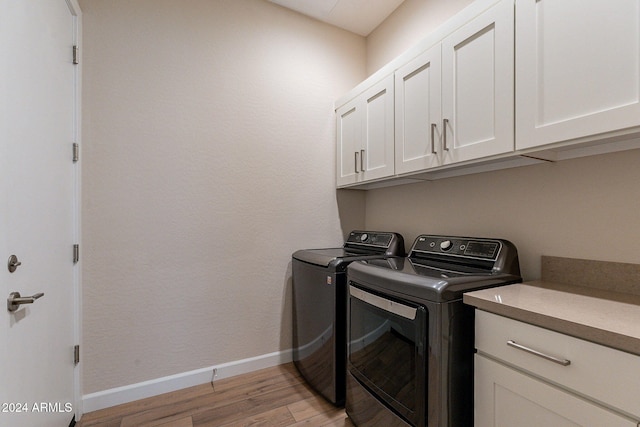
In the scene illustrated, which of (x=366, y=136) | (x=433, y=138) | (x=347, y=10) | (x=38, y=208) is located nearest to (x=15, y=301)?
(x=38, y=208)

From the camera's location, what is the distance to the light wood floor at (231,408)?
1.68 m

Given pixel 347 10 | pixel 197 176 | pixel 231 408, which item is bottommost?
pixel 231 408

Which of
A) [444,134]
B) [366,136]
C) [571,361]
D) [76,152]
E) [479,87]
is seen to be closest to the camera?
[571,361]

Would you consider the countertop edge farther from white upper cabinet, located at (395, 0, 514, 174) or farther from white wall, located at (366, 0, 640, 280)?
white upper cabinet, located at (395, 0, 514, 174)

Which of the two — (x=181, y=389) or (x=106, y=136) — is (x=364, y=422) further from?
(x=106, y=136)

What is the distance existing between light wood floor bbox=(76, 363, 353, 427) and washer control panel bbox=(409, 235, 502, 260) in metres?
1.13

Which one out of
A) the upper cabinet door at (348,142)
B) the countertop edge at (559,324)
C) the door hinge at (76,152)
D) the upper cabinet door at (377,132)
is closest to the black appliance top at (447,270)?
the countertop edge at (559,324)

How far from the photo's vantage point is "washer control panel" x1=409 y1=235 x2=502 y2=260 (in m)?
1.50

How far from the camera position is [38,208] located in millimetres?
1249

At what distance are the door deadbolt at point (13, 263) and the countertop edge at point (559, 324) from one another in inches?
Result: 66.1

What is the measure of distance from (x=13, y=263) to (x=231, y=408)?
4.59 feet

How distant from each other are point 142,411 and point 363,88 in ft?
8.64

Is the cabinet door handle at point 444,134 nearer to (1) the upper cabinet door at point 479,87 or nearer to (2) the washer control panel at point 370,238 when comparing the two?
(1) the upper cabinet door at point 479,87

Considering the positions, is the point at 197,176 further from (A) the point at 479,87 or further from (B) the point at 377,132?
(A) the point at 479,87
